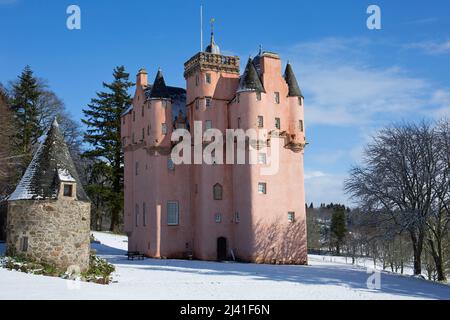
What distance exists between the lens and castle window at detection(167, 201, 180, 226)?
4024 cm

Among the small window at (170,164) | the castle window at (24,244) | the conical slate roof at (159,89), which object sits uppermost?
the conical slate roof at (159,89)

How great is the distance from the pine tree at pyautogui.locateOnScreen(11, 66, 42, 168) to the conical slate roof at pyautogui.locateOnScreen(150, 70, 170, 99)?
15788 mm

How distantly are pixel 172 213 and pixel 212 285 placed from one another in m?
17.6

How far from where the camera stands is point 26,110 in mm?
51062

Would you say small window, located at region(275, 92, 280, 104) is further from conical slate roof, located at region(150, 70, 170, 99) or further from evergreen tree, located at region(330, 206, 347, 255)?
evergreen tree, located at region(330, 206, 347, 255)

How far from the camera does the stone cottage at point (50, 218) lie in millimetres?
24578

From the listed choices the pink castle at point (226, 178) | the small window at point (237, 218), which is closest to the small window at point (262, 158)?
the pink castle at point (226, 178)

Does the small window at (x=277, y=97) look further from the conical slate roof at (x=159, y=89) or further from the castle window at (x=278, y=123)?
the conical slate roof at (x=159, y=89)

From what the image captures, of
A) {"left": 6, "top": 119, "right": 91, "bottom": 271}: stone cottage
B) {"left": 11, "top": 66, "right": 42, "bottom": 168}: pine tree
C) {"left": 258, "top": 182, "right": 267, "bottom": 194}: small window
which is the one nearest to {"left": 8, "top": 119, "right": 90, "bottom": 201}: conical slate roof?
{"left": 6, "top": 119, "right": 91, "bottom": 271}: stone cottage

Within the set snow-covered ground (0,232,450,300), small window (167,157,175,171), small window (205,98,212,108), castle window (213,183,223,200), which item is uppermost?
small window (205,98,212,108)

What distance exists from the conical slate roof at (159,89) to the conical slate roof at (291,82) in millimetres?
10062
